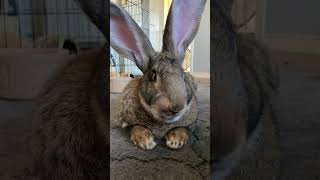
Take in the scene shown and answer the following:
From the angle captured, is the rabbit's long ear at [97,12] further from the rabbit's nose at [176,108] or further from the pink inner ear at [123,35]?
the rabbit's nose at [176,108]

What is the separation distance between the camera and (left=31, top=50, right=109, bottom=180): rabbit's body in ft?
2.36

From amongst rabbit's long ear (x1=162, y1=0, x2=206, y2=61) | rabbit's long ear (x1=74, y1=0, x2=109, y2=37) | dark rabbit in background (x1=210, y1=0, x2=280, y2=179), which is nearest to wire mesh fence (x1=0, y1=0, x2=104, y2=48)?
rabbit's long ear (x1=74, y1=0, x2=109, y2=37)

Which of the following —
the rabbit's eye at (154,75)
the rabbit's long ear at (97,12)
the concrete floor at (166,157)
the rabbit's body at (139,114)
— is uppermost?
the rabbit's long ear at (97,12)

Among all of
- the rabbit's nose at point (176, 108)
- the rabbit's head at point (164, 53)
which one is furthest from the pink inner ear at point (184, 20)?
the rabbit's nose at point (176, 108)

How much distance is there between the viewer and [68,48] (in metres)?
0.72

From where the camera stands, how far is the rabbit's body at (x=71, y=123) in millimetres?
719

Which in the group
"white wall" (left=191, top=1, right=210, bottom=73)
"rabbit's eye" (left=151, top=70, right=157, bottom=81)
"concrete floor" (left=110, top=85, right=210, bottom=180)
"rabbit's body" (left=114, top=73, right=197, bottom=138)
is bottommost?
"concrete floor" (left=110, top=85, right=210, bottom=180)

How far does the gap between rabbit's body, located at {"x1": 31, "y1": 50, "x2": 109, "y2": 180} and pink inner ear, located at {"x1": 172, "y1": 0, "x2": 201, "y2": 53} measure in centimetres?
16

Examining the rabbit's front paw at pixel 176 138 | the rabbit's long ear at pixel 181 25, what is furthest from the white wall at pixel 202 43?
the rabbit's front paw at pixel 176 138

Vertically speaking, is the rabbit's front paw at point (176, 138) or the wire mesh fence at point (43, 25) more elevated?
the wire mesh fence at point (43, 25)

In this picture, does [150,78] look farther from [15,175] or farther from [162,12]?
[15,175]

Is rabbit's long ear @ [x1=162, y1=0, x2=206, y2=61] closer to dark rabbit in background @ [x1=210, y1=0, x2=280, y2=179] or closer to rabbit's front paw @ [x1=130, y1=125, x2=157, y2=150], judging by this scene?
dark rabbit in background @ [x1=210, y1=0, x2=280, y2=179]

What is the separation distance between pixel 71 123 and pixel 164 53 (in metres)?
0.21

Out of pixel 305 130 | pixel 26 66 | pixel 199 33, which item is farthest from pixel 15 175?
pixel 305 130
